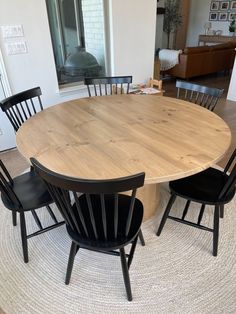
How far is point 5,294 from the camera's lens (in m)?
1.42

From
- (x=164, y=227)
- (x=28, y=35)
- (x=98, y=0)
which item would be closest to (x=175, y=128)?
(x=164, y=227)

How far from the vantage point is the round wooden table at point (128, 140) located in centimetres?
121

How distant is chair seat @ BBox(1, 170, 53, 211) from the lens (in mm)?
1454

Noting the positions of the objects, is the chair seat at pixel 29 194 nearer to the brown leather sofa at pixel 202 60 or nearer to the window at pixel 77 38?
the window at pixel 77 38

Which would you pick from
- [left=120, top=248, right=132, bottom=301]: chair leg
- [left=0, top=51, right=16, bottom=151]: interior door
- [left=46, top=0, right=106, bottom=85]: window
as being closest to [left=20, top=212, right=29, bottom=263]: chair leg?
[left=120, top=248, right=132, bottom=301]: chair leg

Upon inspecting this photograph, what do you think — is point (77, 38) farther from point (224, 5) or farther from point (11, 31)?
point (224, 5)

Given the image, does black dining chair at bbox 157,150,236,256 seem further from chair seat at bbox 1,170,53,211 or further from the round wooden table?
chair seat at bbox 1,170,53,211

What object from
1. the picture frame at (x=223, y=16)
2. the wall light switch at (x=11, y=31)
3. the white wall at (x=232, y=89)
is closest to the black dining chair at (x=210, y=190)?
the wall light switch at (x=11, y=31)

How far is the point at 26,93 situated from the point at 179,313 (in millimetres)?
2000

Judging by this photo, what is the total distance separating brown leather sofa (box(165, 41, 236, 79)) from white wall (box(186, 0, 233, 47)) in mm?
2500

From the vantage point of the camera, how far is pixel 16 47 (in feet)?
8.71

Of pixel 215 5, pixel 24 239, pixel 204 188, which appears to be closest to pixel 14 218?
pixel 24 239

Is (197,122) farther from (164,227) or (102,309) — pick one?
(102,309)

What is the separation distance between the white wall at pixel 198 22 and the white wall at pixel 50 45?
5753 mm
